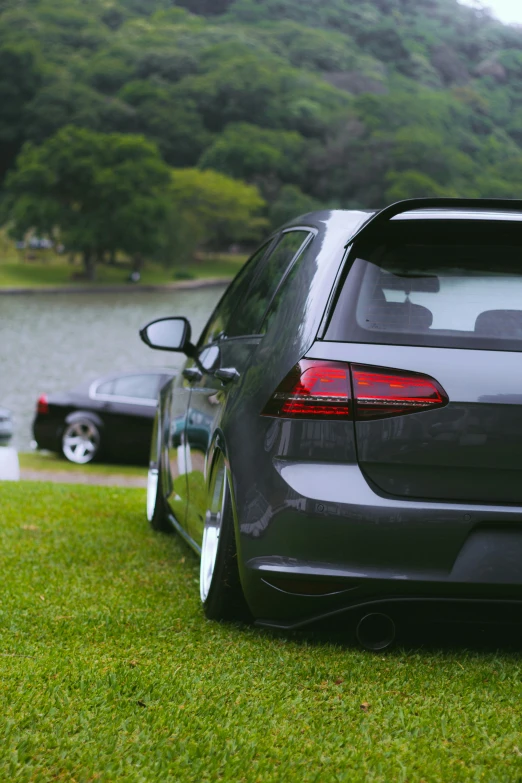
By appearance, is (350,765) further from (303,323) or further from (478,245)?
(478,245)

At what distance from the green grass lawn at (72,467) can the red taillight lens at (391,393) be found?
49.7 ft

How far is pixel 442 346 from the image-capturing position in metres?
3.45

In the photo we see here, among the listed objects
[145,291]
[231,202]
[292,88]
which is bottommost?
[145,291]

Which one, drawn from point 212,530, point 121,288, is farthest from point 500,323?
point 121,288

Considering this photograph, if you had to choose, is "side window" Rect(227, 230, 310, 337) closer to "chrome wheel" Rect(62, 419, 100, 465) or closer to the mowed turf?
the mowed turf

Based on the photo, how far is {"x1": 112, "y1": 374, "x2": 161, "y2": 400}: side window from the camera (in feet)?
67.7

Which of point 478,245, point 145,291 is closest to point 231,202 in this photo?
point 145,291

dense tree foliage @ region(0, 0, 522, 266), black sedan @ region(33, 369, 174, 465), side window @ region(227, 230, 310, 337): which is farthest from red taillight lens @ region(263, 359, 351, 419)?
dense tree foliage @ region(0, 0, 522, 266)

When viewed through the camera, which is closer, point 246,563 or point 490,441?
point 490,441

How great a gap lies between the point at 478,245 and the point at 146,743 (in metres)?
1.93

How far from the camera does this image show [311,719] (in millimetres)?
2963

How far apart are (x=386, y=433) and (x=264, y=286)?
4.27 ft

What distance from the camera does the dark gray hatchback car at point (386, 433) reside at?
3.37 metres

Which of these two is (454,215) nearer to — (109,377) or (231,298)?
(231,298)
